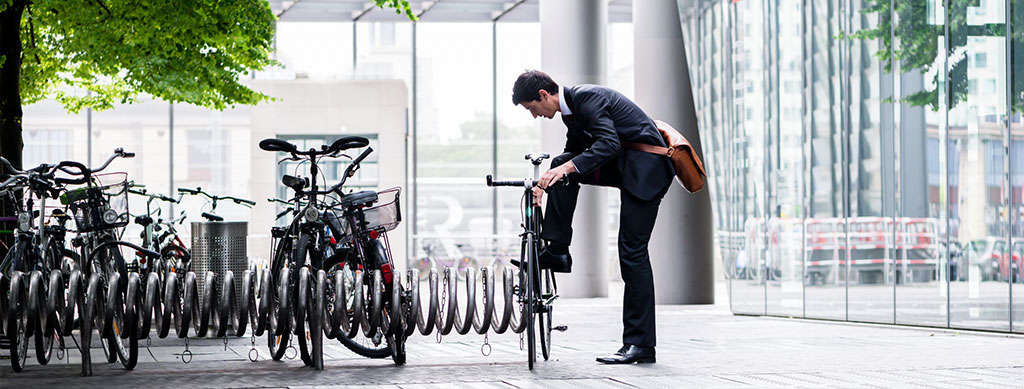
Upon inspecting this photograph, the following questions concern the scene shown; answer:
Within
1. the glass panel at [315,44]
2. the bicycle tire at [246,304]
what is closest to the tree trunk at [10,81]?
the bicycle tire at [246,304]

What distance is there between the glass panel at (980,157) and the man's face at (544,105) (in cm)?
513

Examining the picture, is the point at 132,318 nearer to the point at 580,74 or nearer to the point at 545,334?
the point at 545,334

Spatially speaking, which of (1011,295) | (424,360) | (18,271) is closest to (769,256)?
(1011,295)

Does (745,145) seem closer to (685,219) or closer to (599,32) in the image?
(685,219)

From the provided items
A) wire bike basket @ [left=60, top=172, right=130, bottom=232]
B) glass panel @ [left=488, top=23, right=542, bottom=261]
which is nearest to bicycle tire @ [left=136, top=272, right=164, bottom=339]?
wire bike basket @ [left=60, top=172, right=130, bottom=232]

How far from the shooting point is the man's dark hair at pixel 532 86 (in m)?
6.24

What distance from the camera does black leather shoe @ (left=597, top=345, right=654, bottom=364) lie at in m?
6.29

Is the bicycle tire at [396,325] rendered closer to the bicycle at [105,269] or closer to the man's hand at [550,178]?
the man's hand at [550,178]

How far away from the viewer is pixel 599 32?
16.7m

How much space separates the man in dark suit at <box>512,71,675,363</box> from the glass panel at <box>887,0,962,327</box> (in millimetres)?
4998

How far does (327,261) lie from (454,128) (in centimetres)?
2198

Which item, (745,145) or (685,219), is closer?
(745,145)

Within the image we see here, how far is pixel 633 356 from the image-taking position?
20.7 feet

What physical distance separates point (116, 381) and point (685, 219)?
9.76 metres
